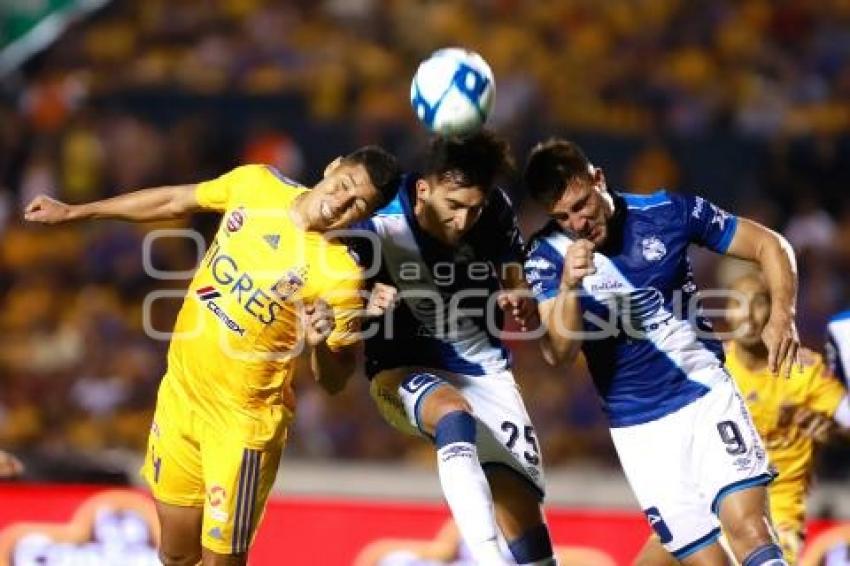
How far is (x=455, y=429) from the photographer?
6.73 m

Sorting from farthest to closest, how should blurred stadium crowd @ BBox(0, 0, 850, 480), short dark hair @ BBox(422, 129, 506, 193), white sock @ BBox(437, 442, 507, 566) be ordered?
blurred stadium crowd @ BBox(0, 0, 850, 480) < short dark hair @ BBox(422, 129, 506, 193) < white sock @ BBox(437, 442, 507, 566)

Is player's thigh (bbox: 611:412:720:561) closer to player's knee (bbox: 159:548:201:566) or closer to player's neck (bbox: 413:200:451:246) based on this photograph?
player's neck (bbox: 413:200:451:246)

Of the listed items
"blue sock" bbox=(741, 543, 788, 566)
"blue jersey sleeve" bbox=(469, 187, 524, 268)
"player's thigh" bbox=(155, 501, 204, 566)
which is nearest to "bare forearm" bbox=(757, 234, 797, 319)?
"blue sock" bbox=(741, 543, 788, 566)

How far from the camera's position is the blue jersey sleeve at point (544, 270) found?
7.03 meters

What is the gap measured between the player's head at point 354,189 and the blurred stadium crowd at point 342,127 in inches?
199

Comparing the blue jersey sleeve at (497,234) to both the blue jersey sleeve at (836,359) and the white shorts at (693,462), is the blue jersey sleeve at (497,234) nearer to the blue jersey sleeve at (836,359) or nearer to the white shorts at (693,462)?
the white shorts at (693,462)

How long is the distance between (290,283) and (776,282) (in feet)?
6.04

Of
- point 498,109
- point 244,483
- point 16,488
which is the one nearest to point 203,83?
point 498,109

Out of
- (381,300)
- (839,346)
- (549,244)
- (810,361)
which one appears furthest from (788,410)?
(381,300)

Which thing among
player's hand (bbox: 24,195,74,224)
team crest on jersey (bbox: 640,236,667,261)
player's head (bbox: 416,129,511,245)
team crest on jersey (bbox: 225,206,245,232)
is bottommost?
team crest on jersey (bbox: 640,236,667,261)

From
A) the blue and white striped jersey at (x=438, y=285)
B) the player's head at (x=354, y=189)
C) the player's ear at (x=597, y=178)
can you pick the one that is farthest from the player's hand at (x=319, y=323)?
the player's ear at (x=597, y=178)

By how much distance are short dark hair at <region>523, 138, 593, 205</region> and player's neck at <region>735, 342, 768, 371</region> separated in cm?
176

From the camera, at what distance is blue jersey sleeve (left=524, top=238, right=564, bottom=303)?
7031 millimetres

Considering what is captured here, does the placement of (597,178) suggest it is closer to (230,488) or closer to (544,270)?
(544,270)
